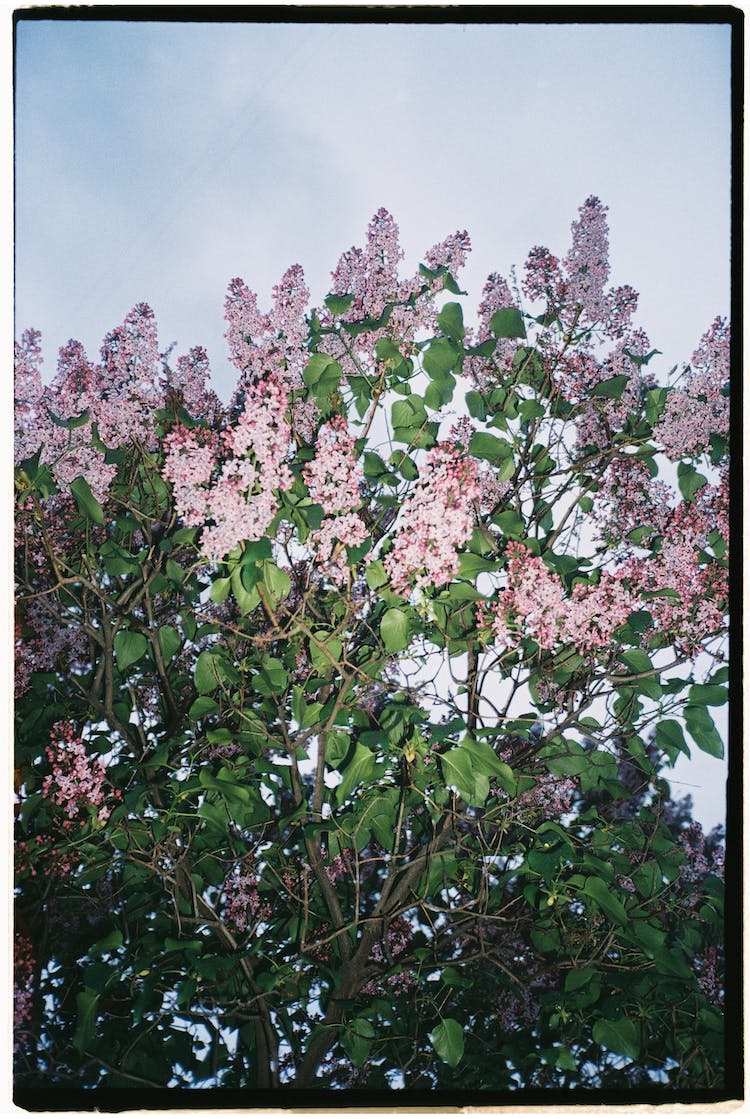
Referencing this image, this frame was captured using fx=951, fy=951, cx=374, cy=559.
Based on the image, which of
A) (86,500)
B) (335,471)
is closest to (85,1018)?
(86,500)

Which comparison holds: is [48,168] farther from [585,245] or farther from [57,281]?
[585,245]

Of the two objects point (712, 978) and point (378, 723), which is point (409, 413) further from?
point (712, 978)

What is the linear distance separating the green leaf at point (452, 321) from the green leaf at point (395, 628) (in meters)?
0.38

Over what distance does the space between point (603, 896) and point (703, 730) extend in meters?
0.26

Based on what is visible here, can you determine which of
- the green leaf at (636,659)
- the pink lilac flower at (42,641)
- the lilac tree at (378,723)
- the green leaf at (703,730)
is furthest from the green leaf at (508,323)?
the pink lilac flower at (42,641)

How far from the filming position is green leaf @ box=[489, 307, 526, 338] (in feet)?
4.28

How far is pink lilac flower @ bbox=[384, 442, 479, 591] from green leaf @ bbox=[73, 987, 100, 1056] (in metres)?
0.68

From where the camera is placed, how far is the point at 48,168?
1306 mm

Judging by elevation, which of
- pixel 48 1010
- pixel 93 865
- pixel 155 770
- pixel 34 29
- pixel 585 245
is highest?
pixel 34 29

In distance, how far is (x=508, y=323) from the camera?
4.31ft

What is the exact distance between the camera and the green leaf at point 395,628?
1.20 meters

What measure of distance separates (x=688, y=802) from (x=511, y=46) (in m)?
1.07

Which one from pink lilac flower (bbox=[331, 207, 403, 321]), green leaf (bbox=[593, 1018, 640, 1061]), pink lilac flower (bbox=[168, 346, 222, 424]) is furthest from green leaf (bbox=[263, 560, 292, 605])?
green leaf (bbox=[593, 1018, 640, 1061])

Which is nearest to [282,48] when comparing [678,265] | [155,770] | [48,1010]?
[678,265]
